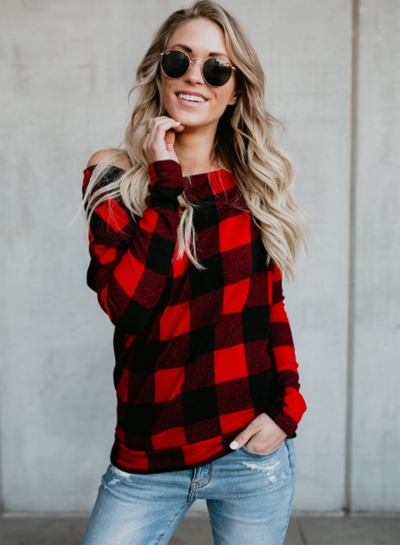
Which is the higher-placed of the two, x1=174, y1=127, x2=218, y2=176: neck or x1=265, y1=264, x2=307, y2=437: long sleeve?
x1=174, y1=127, x2=218, y2=176: neck

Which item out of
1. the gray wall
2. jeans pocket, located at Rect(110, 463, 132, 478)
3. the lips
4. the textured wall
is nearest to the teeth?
the lips

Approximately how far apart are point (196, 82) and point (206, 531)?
2.40 m

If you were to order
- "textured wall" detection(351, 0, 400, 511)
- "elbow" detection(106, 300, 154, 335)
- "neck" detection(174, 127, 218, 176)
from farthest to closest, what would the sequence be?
1. "textured wall" detection(351, 0, 400, 511)
2. "neck" detection(174, 127, 218, 176)
3. "elbow" detection(106, 300, 154, 335)

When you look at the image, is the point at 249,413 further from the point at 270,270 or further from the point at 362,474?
the point at 362,474

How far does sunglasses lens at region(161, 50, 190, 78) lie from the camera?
167 centimetres

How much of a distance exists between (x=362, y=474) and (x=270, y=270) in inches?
75.3

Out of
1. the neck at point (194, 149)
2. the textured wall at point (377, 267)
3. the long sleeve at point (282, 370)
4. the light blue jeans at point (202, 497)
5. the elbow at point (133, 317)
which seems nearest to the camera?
the elbow at point (133, 317)

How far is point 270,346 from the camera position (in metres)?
1.81

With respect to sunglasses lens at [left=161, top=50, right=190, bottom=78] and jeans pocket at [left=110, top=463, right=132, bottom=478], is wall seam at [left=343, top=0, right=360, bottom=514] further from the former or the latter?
jeans pocket at [left=110, top=463, right=132, bottom=478]

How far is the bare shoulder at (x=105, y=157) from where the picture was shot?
1.69m

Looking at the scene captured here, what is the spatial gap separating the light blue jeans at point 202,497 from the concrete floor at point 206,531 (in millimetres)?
1529

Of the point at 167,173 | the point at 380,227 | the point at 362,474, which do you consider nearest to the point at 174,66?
the point at 167,173

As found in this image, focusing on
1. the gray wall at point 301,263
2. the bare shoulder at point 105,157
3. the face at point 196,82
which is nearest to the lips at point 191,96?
the face at point 196,82

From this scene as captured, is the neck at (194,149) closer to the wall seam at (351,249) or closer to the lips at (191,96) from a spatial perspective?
the lips at (191,96)
